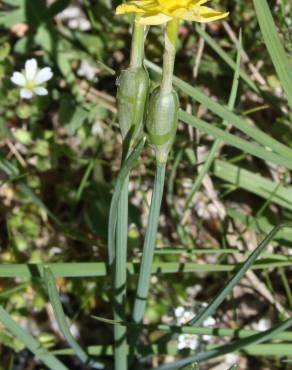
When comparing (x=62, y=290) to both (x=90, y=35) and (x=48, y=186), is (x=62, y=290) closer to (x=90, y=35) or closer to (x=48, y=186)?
(x=48, y=186)

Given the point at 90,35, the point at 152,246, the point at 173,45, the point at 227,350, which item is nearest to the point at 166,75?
the point at 173,45

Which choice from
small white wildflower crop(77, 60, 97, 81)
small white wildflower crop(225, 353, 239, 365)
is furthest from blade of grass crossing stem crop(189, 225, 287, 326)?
small white wildflower crop(77, 60, 97, 81)

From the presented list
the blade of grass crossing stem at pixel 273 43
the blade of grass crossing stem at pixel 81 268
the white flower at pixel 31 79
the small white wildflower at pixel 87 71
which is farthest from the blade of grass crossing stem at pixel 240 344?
the small white wildflower at pixel 87 71

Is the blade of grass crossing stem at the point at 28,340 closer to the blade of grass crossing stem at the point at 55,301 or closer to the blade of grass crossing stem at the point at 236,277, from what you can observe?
the blade of grass crossing stem at the point at 55,301

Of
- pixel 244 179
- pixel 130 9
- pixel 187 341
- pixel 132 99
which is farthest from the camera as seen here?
pixel 244 179

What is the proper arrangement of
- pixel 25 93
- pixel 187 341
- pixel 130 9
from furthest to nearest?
pixel 25 93, pixel 187 341, pixel 130 9

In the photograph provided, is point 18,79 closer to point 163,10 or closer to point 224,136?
point 224,136

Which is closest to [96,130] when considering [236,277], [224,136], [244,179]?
[244,179]
